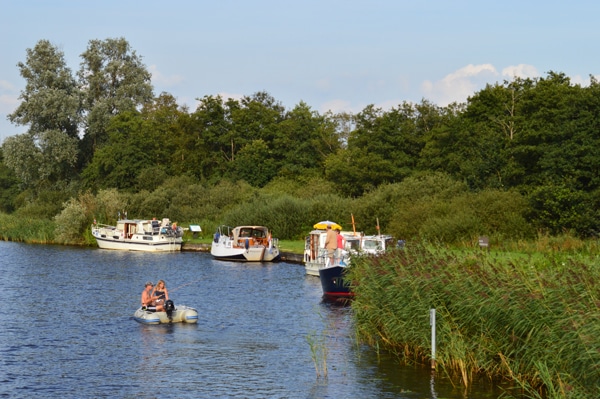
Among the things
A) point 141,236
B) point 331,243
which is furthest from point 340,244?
point 141,236

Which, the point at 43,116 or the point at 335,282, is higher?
the point at 43,116

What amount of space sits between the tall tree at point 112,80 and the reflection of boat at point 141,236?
1580 inches

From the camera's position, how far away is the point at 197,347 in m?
32.2

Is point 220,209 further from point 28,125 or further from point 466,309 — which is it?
point 466,309

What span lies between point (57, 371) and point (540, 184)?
4560 centimetres

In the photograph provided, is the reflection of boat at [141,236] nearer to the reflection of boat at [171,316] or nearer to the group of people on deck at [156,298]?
the group of people on deck at [156,298]

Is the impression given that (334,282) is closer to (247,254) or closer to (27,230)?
(247,254)

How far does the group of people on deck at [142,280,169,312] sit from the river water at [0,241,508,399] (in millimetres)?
960

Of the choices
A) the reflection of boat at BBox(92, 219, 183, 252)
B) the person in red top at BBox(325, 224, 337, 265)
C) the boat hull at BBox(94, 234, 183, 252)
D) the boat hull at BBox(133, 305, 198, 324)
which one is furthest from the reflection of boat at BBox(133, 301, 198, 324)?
the reflection of boat at BBox(92, 219, 183, 252)

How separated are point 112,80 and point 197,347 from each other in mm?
101921

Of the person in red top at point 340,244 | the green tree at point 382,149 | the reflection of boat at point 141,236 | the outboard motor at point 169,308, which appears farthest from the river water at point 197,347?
the green tree at point 382,149

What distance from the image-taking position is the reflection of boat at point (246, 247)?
70.4 m

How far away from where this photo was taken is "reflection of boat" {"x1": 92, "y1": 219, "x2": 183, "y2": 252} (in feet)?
268

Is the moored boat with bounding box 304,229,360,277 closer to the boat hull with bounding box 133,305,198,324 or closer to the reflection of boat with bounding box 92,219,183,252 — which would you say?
the boat hull with bounding box 133,305,198,324
